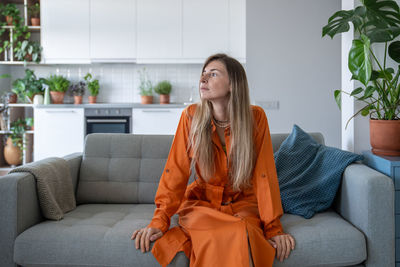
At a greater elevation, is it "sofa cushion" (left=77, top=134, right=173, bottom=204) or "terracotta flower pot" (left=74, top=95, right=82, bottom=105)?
"terracotta flower pot" (left=74, top=95, right=82, bottom=105)

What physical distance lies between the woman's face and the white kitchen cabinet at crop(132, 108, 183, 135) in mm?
2880

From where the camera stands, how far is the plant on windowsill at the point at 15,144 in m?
4.74

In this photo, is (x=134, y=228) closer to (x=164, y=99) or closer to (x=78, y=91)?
(x=164, y=99)

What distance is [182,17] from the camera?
4.78 meters

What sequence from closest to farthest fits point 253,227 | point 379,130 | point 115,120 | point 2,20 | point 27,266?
point 253,227 → point 27,266 → point 379,130 → point 115,120 → point 2,20

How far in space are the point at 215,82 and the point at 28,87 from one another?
13.1 ft

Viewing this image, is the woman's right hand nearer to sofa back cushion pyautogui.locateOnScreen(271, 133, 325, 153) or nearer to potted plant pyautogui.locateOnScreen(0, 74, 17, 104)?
sofa back cushion pyautogui.locateOnScreen(271, 133, 325, 153)

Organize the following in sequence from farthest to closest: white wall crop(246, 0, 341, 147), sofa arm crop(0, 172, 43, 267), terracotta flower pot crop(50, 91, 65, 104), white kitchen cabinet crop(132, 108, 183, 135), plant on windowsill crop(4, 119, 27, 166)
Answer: terracotta flower pot crop(50, 91, 65, 104), plant on windowsill crop(4, 119, 27, 166), white kitchen cabinet crop(132, 108, 183, 135), white wall crop(246, 0, 341, 147), sofa arm crop(0, 172, 43, 267)

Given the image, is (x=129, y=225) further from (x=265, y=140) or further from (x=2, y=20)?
(x=2, y=20)

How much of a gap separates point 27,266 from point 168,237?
2.25 ft

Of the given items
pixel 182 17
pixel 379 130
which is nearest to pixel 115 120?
pixel 182 17

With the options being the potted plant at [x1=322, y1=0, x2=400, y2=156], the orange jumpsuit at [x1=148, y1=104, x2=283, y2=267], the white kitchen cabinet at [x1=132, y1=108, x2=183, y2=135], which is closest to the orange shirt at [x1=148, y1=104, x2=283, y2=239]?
the orange jumpsuit at [x1=148, y1=104, x2=283, y2=267]

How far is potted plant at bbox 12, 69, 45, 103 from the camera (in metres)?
4.82

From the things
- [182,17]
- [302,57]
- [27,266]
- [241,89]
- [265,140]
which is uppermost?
[182,17]
